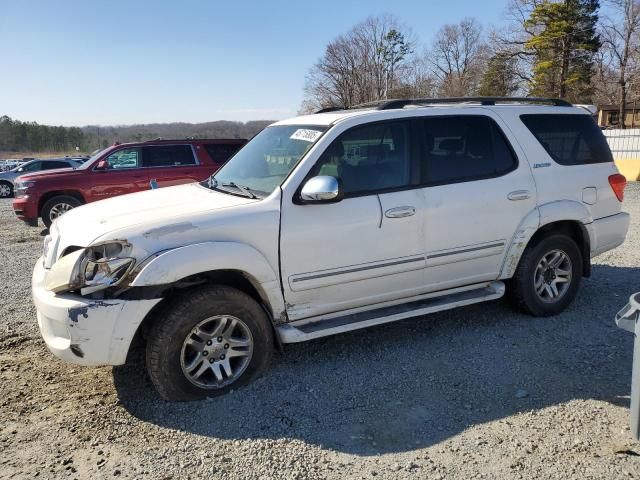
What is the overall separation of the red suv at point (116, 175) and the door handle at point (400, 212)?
6.79 meters

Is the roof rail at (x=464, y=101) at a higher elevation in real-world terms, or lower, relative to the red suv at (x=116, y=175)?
higher

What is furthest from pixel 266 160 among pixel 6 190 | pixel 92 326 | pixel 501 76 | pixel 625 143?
pixel 501 76

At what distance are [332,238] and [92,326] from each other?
1.65m

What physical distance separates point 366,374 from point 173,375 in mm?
1372

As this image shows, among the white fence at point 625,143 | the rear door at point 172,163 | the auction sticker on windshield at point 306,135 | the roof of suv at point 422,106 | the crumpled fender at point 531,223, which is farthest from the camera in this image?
the white fence at point 625,143

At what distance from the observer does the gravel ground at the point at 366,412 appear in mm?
2816

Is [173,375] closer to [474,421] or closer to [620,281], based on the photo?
[474,421]

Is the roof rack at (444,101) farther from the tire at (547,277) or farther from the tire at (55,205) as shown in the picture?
the tire at (55,205)

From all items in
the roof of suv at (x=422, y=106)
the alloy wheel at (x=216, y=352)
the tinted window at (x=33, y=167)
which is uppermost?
the roof of suv at (x=422, y=106)

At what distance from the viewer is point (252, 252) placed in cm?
344

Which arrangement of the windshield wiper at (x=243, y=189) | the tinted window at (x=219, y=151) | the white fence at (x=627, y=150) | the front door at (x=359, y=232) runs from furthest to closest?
the white fence at (x=627, y=150)
the tinted window at (x=219, y=151)
the windshield wiper at (x=243, y=189)
the front door at (x=359, y=232)

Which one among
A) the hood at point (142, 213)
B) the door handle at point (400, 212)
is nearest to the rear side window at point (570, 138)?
the door handle at point (400, 212)

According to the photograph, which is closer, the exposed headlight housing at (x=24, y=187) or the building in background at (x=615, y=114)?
the exposed headlight housing at (x=24, y=187)

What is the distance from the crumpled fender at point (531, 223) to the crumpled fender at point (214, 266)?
2.13 meters
